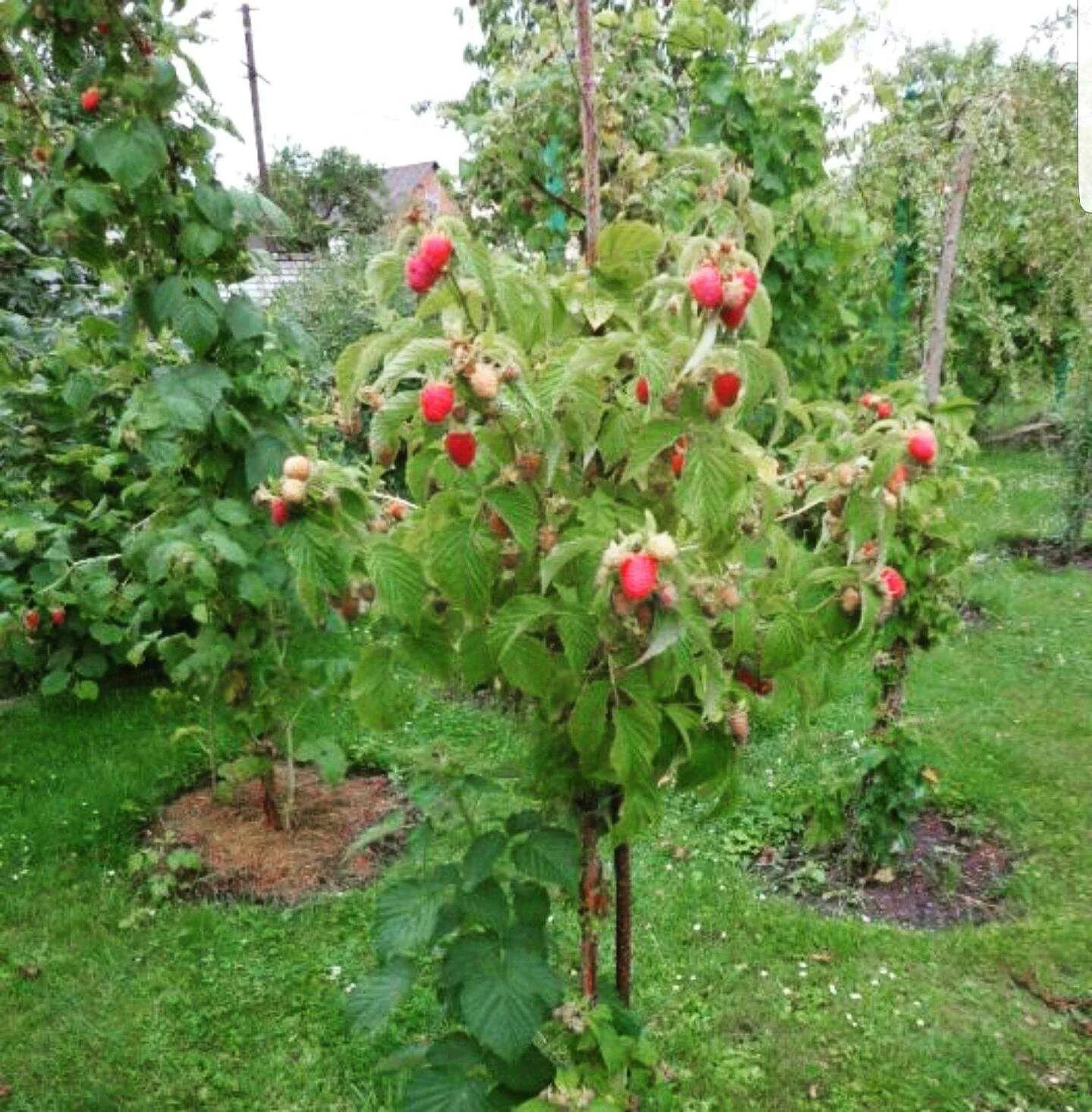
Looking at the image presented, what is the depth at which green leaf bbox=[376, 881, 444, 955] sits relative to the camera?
4.53ft

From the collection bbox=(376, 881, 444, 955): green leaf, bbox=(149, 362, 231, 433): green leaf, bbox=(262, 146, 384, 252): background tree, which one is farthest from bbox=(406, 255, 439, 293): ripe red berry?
bbox=(262, 146, 384, 252): background tree

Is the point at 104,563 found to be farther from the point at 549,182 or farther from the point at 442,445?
the point at 442,445

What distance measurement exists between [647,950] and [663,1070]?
50.4 inches

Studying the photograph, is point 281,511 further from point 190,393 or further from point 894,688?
point 894,688

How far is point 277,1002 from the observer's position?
108 inches

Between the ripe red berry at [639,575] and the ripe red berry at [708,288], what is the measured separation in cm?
29

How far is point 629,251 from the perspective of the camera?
1.39 metres

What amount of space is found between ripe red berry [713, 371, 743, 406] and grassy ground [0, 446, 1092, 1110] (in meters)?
0.78

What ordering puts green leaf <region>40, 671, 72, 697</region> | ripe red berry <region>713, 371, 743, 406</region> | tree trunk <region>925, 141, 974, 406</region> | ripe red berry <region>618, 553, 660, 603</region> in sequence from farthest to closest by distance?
green leaf <region>40, 671, 72, 697</region> → tree trunk <region>925, 141, 974, 406</region> → ripe red berry <region>713, 371, 743, 406</region> → ripe red berry <region>618, 553, 660, 603</region>

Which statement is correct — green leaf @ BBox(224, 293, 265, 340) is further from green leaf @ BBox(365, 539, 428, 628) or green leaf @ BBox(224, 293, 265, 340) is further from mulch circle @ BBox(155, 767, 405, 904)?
green leaf @ BBox(365, 539, 428, 628)

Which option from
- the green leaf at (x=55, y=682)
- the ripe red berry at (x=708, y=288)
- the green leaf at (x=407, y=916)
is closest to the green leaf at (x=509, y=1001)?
the green leaf at (x=407, y=916)

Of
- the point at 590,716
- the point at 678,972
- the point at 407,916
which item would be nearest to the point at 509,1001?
the point at 407,916

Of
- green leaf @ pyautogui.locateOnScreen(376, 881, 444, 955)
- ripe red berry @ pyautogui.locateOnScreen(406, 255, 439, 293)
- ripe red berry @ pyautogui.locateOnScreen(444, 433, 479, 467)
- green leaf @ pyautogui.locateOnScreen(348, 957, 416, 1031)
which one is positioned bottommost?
green leaf @ pyautogui.locateOnScreen(348, 957, 416, 1031)

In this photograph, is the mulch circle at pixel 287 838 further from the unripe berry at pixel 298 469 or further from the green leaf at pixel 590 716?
the unripe berry at pixel 298 469
